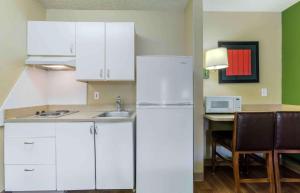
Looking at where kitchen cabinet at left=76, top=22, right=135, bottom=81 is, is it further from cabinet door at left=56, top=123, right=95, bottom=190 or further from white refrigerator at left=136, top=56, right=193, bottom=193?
cabinet door at left=56, top=123, right=95, bottom=190

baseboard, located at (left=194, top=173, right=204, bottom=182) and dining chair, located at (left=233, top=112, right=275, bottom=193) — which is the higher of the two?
dining chair, located at (left=233, top=112, right=275, bottom=193)

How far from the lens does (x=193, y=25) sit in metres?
2.48

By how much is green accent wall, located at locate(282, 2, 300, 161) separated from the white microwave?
2.95 feet

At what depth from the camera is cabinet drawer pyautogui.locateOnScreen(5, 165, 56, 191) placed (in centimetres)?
209

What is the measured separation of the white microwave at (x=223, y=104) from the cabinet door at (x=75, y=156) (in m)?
1.53

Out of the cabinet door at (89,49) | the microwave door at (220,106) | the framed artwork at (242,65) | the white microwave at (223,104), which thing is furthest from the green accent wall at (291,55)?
the cabinet door at (89,49)

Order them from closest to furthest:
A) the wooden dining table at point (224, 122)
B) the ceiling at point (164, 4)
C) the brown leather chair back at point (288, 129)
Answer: the brown leather chair back at point (288, 129), the ceiling at point (164, 4), the wooden dining table at point (224, 122)

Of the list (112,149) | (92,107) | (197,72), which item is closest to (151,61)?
(197,72)

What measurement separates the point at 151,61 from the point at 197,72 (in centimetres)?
73

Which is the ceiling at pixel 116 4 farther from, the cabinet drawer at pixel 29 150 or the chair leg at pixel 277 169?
the chair leg at pixel 277 169

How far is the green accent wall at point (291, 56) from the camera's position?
2.78 metres

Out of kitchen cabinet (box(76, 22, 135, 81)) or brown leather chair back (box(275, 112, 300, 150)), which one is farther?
kitchen cabinet (box(76, 22, 135, 81))

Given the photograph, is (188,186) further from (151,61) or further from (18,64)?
(18,64)

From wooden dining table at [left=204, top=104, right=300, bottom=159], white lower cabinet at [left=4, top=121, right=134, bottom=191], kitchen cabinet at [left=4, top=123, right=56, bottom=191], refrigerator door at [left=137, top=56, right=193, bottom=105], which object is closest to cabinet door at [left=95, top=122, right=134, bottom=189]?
white lower cabinet at [left=4, top=121, right=134, bottom=191]
